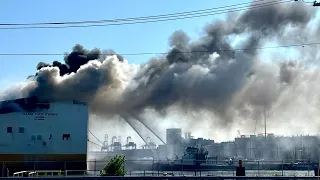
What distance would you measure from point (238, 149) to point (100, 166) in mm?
136376

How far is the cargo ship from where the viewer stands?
49.9 m

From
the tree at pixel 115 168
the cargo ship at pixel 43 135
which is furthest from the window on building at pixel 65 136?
the tree at pixel 115 168

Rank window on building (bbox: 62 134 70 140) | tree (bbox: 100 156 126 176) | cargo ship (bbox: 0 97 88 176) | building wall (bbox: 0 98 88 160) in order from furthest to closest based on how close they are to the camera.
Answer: window on building (bbox: 62 134 70 140) < building wall (bbox: 0 98 88 160) < cargo ship (bbox: 0 97 88 176) < tree (bbox: 100 156 126 176)

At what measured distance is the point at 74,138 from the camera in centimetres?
5112

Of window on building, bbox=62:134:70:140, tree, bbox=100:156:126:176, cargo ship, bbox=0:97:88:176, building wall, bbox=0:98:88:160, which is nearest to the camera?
tree, bbox=100:156:126:176

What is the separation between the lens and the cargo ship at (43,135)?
49.9 meters

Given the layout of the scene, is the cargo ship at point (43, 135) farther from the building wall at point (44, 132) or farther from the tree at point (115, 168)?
the tree at point (115, 168)

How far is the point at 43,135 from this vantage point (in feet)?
167

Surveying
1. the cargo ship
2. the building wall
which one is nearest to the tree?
the cargo ship

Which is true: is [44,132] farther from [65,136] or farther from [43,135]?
[65,136]

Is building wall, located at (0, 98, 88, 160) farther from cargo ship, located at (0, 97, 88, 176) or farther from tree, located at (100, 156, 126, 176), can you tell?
tree, located at (100, 156, 126, 176)

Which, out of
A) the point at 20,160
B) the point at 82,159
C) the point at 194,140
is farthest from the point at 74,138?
the point at 194,140

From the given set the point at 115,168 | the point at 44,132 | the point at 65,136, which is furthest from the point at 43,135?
the point at 115,168

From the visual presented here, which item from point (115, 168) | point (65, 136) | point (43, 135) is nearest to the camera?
point (115, 168)
